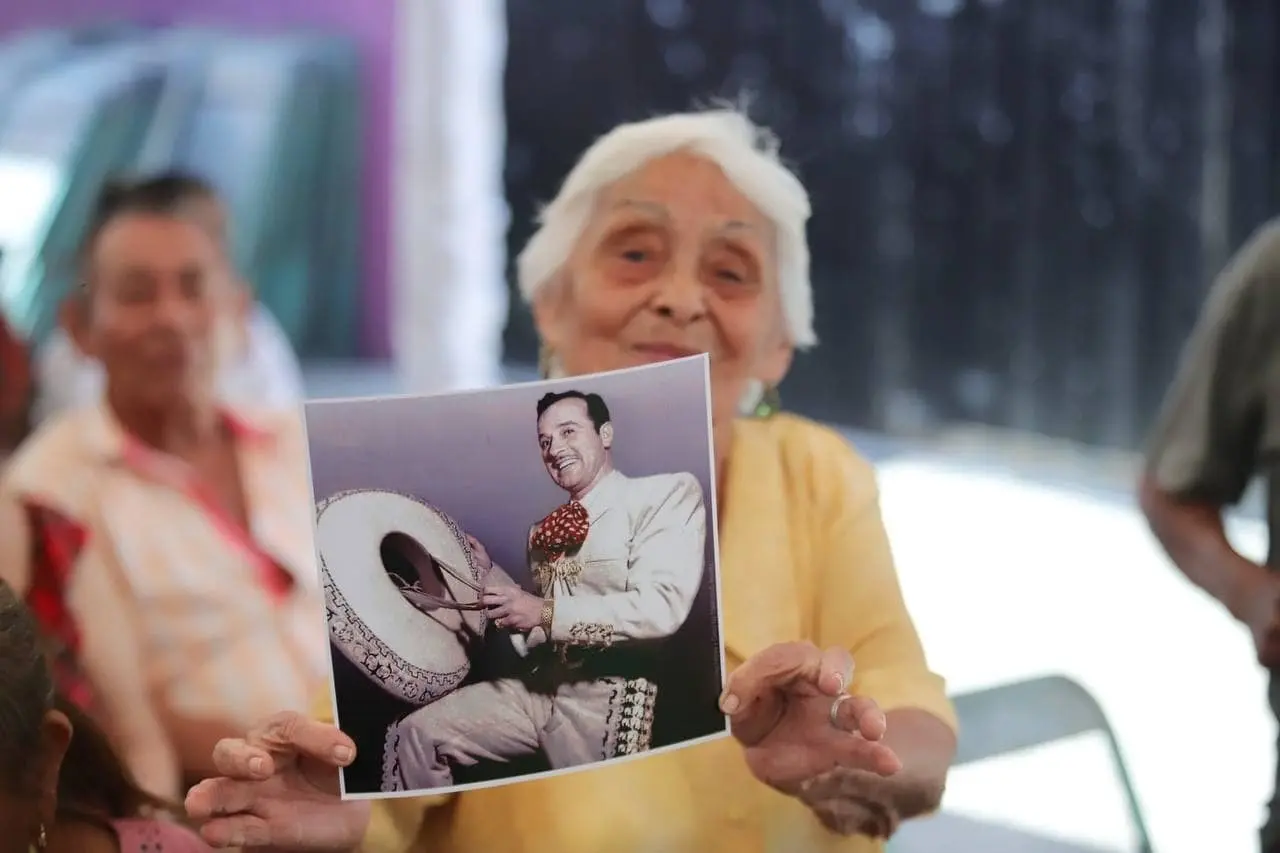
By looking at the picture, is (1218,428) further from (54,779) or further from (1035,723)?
(54,779)

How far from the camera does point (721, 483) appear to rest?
122 centimetres

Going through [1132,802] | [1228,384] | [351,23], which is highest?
[351,23]

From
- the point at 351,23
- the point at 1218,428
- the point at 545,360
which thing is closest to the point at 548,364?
the point at 545,360

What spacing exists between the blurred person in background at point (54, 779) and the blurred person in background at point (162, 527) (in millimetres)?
90

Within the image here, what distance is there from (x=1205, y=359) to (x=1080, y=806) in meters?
0.57

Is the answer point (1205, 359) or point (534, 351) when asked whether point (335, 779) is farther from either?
point (1205, 359)

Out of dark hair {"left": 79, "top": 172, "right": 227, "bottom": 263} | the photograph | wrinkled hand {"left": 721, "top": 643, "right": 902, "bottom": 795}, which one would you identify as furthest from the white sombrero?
dark hair {"left": 79, "top": 172, "right": 227, "bottom": 263}

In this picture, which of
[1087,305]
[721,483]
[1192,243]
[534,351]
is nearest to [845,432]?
[721,483]

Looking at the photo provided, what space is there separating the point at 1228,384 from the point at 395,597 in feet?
3.16

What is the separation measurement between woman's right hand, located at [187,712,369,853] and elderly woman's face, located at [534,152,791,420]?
0.41 metres

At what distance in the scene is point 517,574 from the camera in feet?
3.42

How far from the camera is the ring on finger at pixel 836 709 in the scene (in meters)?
1.08

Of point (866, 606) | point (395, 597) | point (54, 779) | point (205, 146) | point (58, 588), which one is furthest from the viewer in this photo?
point (205, 146)

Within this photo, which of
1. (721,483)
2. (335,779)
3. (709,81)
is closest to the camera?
(335,779)
